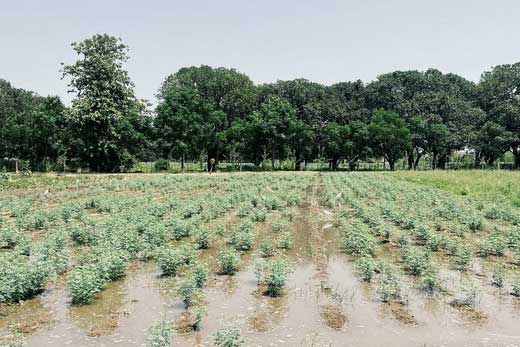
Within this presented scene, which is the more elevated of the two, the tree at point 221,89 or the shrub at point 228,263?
the tree at point 221,89

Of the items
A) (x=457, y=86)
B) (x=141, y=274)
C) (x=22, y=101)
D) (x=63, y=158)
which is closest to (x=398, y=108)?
(x=457, y=86)

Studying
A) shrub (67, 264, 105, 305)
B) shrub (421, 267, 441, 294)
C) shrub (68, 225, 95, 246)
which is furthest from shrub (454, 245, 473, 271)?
shrub (68, 225, 95, 246)

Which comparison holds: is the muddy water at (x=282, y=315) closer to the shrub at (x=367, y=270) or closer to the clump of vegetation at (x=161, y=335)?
the shrub at (x=367, y=270)

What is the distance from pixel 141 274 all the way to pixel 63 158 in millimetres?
57414

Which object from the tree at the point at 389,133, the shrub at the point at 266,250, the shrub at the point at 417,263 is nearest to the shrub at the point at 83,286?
the shrub at the point at 266,250

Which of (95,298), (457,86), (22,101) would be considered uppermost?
(457,86)

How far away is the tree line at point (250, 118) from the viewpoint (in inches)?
2416

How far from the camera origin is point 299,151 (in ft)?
260

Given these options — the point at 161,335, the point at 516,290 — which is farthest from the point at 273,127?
the point at 161,335

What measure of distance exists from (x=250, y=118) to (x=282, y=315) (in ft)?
221

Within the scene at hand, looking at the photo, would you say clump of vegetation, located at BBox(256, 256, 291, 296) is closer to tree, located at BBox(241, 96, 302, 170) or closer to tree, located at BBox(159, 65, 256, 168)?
tree, located at BBox(241, 96, 302, 170)

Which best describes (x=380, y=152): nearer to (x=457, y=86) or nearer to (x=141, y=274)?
(x=457, y=86)

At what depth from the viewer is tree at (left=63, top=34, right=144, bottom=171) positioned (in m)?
59.1

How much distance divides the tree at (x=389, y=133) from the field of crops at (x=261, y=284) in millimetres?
51833
